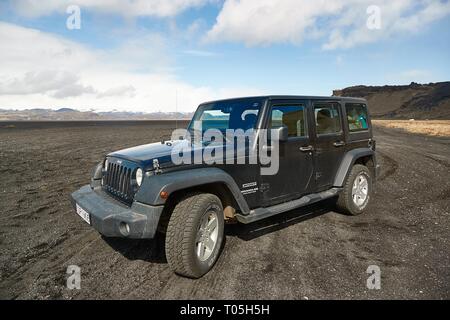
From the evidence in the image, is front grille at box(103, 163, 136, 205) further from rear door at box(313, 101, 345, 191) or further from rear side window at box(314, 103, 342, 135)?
rear side window at box(314, 103, 342, 135)

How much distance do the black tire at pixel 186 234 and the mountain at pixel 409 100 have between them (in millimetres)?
64739

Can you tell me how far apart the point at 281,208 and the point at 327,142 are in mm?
1518

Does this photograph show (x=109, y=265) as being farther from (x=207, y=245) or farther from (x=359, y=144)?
(x=359, y=144)

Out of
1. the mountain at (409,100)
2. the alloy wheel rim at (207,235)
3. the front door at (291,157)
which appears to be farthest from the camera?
the mountain at (409,100)

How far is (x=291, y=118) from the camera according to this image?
14.6 feet

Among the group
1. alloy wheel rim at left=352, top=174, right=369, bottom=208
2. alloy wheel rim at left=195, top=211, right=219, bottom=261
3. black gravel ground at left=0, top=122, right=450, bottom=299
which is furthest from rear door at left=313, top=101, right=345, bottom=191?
alloy wheel rim at left=195, top=211, right=219, bottom=261

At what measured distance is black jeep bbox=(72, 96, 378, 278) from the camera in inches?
124

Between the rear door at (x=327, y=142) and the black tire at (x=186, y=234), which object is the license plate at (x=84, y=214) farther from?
the rear door at (x=327, y=142)

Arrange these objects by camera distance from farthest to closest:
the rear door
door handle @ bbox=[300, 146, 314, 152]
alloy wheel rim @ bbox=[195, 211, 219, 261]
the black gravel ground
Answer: the rear door → door handle @ bbox=[300, 146, 314, 152] → alloy wheel rim @ bbox=[195, 211, 219, 261] → the black gravel ground

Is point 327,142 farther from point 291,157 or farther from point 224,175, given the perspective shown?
point 224,175

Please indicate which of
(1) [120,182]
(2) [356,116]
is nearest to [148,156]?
(1) [120,182]

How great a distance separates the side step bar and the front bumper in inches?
45.4

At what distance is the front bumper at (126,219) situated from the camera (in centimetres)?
303

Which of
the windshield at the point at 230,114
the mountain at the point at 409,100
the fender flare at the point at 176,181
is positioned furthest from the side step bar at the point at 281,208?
the mountain at the point at 409,100
